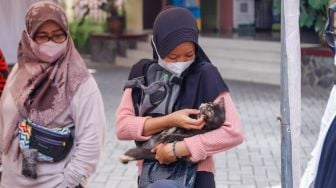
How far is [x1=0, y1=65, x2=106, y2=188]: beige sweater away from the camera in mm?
3312

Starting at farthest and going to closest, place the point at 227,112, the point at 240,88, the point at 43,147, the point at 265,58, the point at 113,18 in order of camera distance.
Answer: the point at 113,18 → the point at 265,58 → the point at 240,88 → the point at 43,147 → the point at 227,112

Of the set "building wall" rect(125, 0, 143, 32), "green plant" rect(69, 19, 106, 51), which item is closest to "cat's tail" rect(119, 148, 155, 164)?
"building wall" rect(125, 0, 143, 32)

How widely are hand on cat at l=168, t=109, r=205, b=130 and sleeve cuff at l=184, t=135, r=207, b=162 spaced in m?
0.06

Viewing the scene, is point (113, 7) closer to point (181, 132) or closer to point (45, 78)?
point (45, 78)

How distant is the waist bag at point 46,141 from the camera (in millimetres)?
3297

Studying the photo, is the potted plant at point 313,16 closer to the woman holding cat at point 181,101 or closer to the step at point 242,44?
the step at point 242,44

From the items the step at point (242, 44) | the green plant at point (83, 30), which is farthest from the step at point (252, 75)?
the green plant at point (83, 30)

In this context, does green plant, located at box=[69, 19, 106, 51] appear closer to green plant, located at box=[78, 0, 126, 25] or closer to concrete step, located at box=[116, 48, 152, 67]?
green plant, located at box=[78, 0, 126, 25]

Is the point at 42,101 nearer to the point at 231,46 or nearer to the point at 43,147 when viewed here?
the point at 43,147

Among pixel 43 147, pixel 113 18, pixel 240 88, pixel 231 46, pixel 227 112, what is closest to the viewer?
pixel 227 112

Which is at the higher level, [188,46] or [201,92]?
[188,46]

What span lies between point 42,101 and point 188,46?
31.5 inches

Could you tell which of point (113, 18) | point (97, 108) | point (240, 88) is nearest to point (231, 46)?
point (240, 88)

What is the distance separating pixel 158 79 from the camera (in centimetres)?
318
